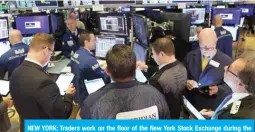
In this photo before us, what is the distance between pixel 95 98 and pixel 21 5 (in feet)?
12.5

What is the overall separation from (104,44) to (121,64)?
2.35 m

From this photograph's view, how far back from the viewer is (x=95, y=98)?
62.6 inches

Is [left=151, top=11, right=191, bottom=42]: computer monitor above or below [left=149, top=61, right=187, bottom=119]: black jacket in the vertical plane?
above

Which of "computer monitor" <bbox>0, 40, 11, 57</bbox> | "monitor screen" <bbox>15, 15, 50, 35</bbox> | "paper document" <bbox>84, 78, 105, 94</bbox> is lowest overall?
"paper document" <bbox>84, 78, 105, 94</bbox>

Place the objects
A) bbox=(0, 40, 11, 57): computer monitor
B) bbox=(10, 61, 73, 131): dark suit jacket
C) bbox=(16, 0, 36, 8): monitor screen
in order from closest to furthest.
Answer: bbox=(10, 61, 73, 131): dark suit jacket < bbox=(0, 40, 11, 57): computer monitor < bbox=(16, 0, 36, 8): monitor screen

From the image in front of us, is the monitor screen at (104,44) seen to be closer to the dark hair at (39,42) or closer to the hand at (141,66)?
the hand at (141,66)

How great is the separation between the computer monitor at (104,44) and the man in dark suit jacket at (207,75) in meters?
1.24

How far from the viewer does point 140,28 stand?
3193 millimetres

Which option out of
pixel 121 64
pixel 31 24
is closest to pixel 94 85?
pixel 121 64

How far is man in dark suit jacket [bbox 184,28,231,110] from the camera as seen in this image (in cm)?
257

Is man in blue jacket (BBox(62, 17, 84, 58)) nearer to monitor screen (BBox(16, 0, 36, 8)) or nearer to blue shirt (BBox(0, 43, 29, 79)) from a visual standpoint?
monitor screen (BBox(16, 0, 36, 8))

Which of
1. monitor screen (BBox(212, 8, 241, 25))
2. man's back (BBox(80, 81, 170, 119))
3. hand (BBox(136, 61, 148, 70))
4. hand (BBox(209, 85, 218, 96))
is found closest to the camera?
man's back (BBox(80, 81, 170, 119))

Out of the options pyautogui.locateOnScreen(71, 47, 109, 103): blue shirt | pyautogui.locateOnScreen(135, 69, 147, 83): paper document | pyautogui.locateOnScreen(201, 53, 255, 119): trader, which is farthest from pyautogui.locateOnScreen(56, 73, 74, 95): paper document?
pyautogui.locateOnScreen(201, 53, 255, 119): trader

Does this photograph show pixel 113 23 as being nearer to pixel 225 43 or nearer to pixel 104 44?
pixel 104 44
